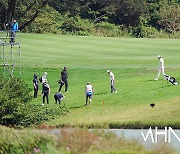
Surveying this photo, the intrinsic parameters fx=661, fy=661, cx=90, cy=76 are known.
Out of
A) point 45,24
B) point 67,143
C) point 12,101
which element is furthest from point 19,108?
point 45,24

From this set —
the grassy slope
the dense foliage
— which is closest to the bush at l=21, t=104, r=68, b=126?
the dense foliage

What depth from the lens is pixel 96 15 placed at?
8056cm

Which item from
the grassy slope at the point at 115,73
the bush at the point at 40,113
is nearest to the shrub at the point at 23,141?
the grassy slope at the point at 115,73

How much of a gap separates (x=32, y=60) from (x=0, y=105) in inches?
853

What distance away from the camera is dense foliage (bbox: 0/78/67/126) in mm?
28038

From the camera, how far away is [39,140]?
539 inches

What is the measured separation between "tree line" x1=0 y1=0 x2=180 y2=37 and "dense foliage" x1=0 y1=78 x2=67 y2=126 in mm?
40560

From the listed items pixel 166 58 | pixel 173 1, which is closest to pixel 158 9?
pixel 173 1

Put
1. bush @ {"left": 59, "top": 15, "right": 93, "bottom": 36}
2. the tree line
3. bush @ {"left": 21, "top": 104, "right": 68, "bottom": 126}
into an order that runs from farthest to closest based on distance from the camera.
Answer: bush @ {"left": 59, "top": 15, "right": 93, "bottom": 36} → the tree line → bush @ {"left": 21, "top": 104, "right": 68, "bottom": 126}

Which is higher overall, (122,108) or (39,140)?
(39,140)

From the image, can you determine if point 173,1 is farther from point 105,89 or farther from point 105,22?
point 105,89

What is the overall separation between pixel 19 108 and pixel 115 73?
17140mm

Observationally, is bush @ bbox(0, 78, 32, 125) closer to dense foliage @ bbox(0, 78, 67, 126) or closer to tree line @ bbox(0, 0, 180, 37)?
dense foliage @ bbox(0, 78, 67, 126)

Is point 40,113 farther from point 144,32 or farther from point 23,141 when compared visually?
point 144,32
